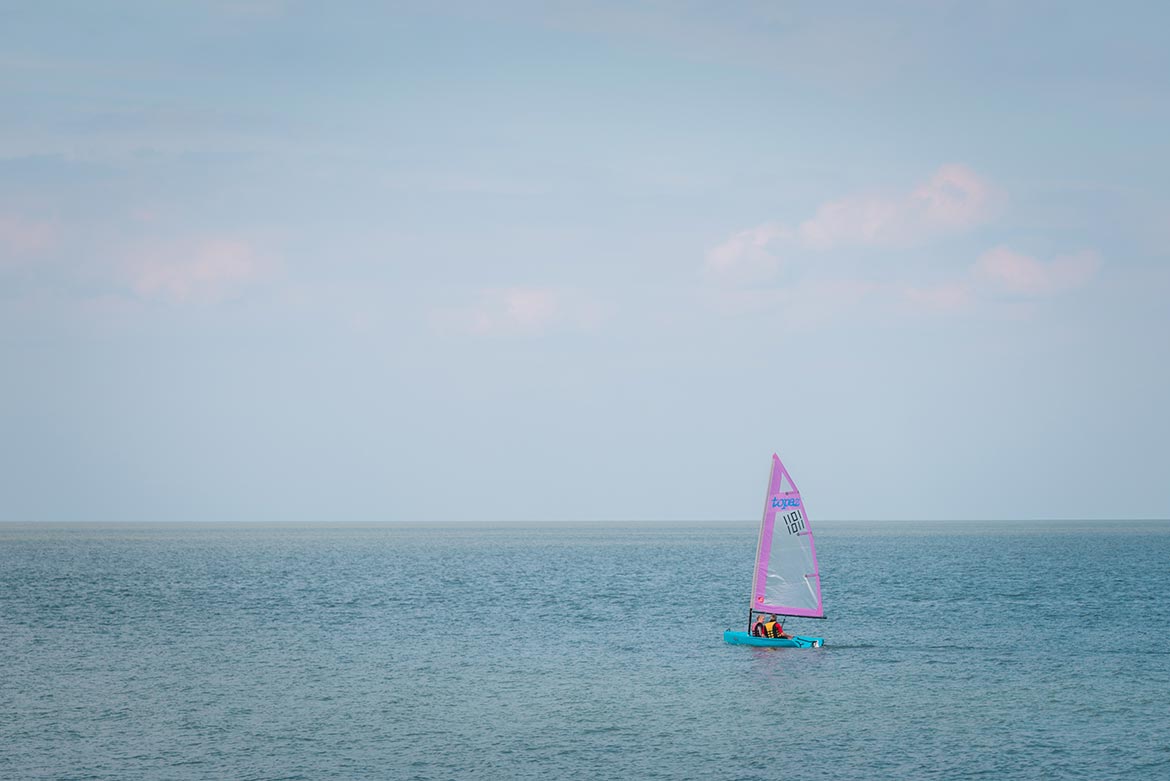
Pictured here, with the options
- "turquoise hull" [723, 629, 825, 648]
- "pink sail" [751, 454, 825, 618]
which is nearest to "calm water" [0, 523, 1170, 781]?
"turquoise hull" [723, 629, 825, 648]

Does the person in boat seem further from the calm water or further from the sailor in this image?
the calm water

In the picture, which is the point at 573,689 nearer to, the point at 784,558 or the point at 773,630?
the point at 773,630

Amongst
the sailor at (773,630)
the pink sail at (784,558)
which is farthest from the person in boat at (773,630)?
the pink sail at (784,558)

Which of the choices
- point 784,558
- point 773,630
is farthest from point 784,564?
point 773,630

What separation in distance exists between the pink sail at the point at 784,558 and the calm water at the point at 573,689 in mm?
3123

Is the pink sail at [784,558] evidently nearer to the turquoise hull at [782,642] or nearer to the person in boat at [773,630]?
the person in boat at [773,630]

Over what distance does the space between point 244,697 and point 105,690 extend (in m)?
7.89

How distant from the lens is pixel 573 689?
57312 millimetres

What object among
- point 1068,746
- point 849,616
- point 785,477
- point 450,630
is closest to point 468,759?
point 1068,746

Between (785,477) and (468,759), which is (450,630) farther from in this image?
(468,759)

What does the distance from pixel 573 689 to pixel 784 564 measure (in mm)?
19332

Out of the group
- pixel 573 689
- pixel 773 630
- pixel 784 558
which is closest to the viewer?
pixel 573 689

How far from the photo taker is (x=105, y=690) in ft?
187

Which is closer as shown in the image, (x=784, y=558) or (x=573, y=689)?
(x=573, y=689)
